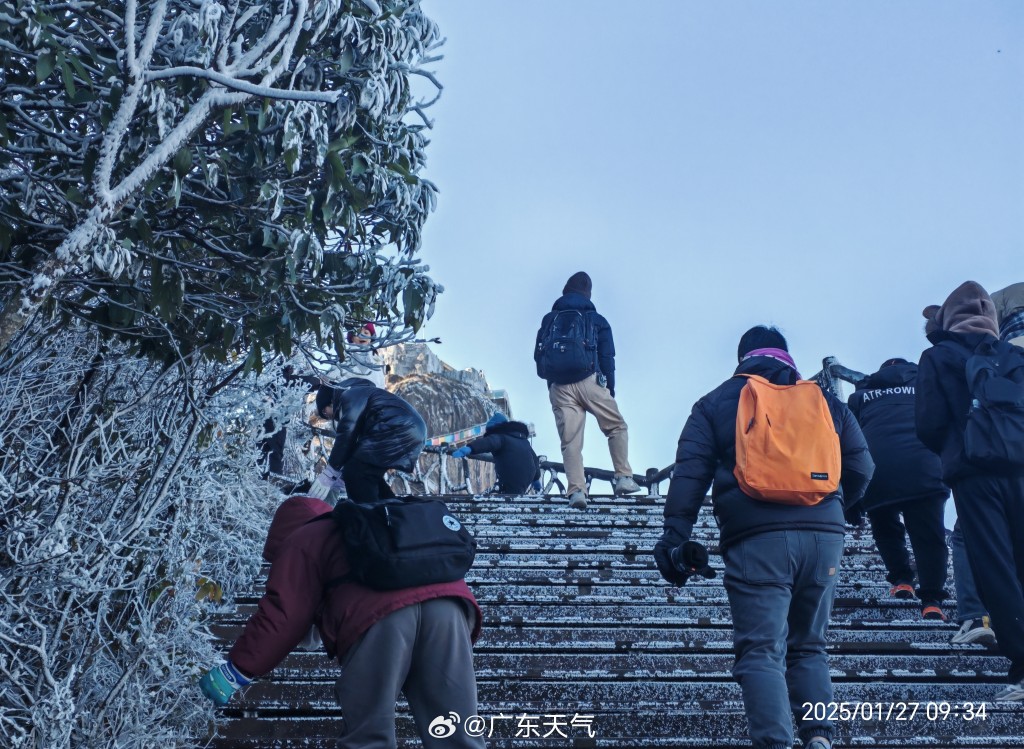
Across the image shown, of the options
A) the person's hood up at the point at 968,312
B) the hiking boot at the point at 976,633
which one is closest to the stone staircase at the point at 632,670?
the hiking boot at the point at 976,633

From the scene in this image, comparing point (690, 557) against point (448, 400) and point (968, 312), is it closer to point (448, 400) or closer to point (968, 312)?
point (968, 312)

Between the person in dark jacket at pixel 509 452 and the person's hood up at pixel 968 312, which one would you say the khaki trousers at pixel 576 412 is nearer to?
the person in dark jacket at pixel 509 452

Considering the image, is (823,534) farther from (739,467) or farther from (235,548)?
(235,548)

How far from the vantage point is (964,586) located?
6262mm

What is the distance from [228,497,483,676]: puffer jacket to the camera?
149 inches

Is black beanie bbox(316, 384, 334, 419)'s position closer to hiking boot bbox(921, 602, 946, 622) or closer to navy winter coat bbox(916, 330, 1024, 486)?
navy winter coat bbox(916, 330, 1024, 486)

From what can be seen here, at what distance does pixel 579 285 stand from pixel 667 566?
5.57 meters

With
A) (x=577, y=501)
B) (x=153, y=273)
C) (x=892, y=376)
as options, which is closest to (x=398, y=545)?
(x=153, y=273)

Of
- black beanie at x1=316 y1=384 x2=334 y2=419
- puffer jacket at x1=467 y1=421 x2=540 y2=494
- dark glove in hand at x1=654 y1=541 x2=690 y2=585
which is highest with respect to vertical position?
puffer jacket at x1=467 y1=421 x2=540 y2=494

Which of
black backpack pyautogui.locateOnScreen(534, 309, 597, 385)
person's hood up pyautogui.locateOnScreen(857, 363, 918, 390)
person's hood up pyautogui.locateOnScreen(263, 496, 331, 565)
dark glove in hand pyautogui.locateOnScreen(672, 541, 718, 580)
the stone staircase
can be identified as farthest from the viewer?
black backpack pyautogui.locateOnScreen(534, 309, 597, 385)

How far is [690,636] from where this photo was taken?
6180mm

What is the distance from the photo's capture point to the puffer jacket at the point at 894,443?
7.01 meters

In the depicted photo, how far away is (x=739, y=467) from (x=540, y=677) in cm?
164

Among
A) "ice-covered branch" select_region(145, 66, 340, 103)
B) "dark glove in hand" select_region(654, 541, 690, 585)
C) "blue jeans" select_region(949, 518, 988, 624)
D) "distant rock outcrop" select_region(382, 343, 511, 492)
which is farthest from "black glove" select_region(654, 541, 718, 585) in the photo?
"distant rock outcrop" select_region(382, 343, 511, 492)
